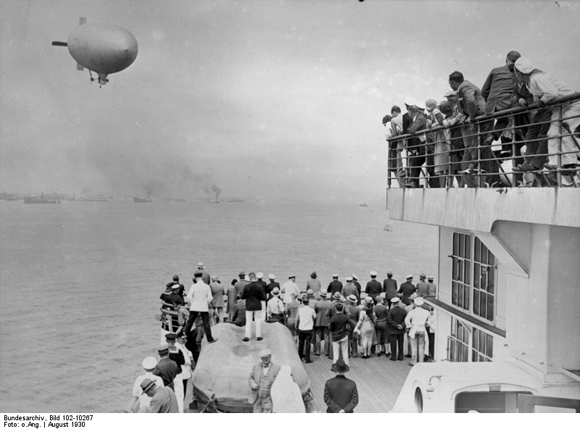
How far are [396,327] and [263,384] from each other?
18.9 feet

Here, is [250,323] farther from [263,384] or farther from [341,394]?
[341,394]

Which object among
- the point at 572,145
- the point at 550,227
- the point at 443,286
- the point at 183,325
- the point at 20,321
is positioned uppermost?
the point at 572,145

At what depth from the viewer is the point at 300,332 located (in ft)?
43.8

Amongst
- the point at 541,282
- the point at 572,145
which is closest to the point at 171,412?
the point at 541,282

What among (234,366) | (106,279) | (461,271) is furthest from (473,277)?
(106,279)

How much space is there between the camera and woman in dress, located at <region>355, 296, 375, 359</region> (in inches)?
531

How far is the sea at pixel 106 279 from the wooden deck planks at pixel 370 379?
1456 cm

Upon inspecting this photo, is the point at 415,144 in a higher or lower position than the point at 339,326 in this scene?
higher

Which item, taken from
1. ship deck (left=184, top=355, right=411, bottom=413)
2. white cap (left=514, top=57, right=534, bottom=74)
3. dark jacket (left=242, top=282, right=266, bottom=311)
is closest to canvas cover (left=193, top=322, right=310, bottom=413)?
ship deck (left=184, top=355, right=411, bottom=413)

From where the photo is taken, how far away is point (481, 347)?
1034 centimetres

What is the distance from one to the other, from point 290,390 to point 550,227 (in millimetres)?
4616

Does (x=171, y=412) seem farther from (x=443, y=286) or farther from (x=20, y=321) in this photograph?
(x=20, y=321)

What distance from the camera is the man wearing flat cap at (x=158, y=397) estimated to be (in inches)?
285
